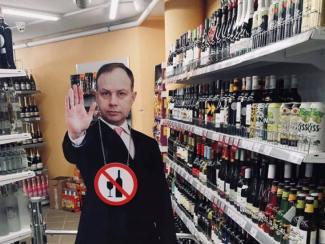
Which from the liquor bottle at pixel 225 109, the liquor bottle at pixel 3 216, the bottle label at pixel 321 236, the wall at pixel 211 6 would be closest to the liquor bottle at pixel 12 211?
the liquor bottle at pixel 3 216

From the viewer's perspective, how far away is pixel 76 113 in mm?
1656

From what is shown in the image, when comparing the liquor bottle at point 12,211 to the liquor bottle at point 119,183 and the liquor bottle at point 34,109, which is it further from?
the liquor bottle at point 34,109

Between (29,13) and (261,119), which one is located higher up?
(29,13)

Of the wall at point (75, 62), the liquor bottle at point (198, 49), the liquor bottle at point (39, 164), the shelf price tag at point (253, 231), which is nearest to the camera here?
the shelf price tag at point (253, 231)

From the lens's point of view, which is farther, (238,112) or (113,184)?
(238,112)

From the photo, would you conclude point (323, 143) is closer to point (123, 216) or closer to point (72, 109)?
point (123, 216)

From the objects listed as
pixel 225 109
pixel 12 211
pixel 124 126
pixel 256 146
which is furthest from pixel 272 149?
pixel 12 211

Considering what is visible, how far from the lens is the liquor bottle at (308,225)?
1.29m

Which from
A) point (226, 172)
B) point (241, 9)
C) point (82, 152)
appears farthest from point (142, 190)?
point (241, 9)

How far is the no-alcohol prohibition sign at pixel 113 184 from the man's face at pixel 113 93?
0.95 feet

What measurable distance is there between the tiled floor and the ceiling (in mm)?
3244

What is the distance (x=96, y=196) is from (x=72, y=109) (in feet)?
1.57

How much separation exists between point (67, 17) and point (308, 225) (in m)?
4.93

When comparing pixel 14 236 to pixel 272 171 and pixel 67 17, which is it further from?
pixel 67 17
